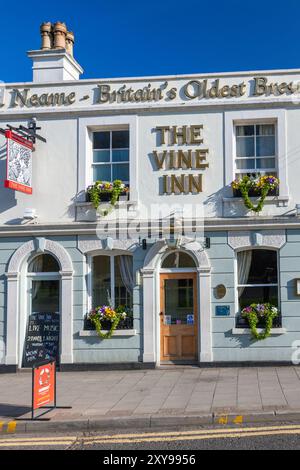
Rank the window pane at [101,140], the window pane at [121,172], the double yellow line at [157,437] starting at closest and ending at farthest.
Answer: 1. the double yellow line at [157,437]
2. the window pane at [121,172]
3. the window pane at [101,140]

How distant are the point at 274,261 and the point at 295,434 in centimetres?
676

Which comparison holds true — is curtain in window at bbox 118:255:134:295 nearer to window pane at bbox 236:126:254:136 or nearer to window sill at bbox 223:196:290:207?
window sill at bbox 223:196:290:207

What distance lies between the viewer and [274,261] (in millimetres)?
14273

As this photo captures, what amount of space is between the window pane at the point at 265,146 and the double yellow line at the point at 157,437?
7.93m

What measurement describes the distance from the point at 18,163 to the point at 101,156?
2.25 meters

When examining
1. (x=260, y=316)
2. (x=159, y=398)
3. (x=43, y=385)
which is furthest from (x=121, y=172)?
(x=43, y=385)

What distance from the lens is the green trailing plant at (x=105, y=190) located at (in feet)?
47.1

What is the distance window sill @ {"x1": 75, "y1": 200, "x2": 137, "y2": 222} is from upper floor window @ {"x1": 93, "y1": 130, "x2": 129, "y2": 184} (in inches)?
28.3

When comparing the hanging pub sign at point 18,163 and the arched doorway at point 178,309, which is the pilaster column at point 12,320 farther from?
the arched doorway at point 178,309

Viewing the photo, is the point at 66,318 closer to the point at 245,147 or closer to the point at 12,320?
the point at 12,320

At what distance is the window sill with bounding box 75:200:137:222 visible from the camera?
47.7 ft

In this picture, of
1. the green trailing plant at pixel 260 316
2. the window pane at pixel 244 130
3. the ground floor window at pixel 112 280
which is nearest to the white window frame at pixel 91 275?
the ground floor window at pixel 112 280

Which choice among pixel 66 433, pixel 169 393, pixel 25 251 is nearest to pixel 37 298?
pixel 25 251
